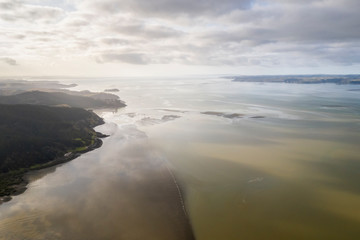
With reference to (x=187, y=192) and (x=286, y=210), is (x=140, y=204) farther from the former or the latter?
(x=286, y=210)

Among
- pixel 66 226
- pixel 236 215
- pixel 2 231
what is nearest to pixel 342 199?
pixel 236 215

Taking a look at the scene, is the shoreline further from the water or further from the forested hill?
the water

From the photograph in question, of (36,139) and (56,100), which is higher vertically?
(56,100)

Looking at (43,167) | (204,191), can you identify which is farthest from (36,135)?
(204,191)

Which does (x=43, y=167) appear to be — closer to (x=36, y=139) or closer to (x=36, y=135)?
(x=36, y=139)

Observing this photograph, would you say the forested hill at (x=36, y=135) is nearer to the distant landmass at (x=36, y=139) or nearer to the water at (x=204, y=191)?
the distant landmass at (x=36, y=139)

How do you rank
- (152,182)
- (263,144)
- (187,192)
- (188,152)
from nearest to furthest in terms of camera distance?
(187,192) < (152,182) < (188,152) < (263,144)

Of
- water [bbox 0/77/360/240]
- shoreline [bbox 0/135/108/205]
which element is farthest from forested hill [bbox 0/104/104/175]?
water [bbox 0/77/360/240]
